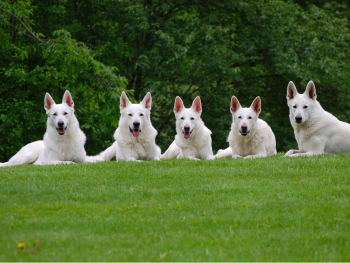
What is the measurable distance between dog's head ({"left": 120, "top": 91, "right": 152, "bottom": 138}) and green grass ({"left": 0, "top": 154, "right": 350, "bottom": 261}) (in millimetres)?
1905

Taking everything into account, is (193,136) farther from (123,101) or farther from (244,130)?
(123,101)

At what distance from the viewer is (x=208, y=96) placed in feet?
77.0

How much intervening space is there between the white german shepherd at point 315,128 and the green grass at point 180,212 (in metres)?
1.84

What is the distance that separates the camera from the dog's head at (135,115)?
41.1 feet

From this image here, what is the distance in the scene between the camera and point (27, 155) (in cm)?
1380

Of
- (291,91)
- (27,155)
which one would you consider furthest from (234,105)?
(27,155)

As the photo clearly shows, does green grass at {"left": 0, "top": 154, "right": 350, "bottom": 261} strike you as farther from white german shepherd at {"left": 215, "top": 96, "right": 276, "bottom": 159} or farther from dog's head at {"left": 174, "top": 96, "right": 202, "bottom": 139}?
white german shepherd at {"left": 215, "top": 96, "right": 276, "bottom": 159}

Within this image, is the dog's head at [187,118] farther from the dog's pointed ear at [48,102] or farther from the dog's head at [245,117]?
the dog's pointed ear at [48,102]

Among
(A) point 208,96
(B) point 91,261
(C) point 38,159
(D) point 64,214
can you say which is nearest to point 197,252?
(B) point 91,261

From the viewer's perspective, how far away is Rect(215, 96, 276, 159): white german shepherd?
1289 centimetres

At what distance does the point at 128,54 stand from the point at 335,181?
1421 centimetres

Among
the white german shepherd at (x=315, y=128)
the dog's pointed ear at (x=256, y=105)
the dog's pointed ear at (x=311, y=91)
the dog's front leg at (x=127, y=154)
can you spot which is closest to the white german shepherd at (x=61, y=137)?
the dog's front leg at (x=127, y=154)

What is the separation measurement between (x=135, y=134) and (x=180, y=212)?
5392 millimetres

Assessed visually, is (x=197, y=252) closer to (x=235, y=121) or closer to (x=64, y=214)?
(x=64, y=214)
